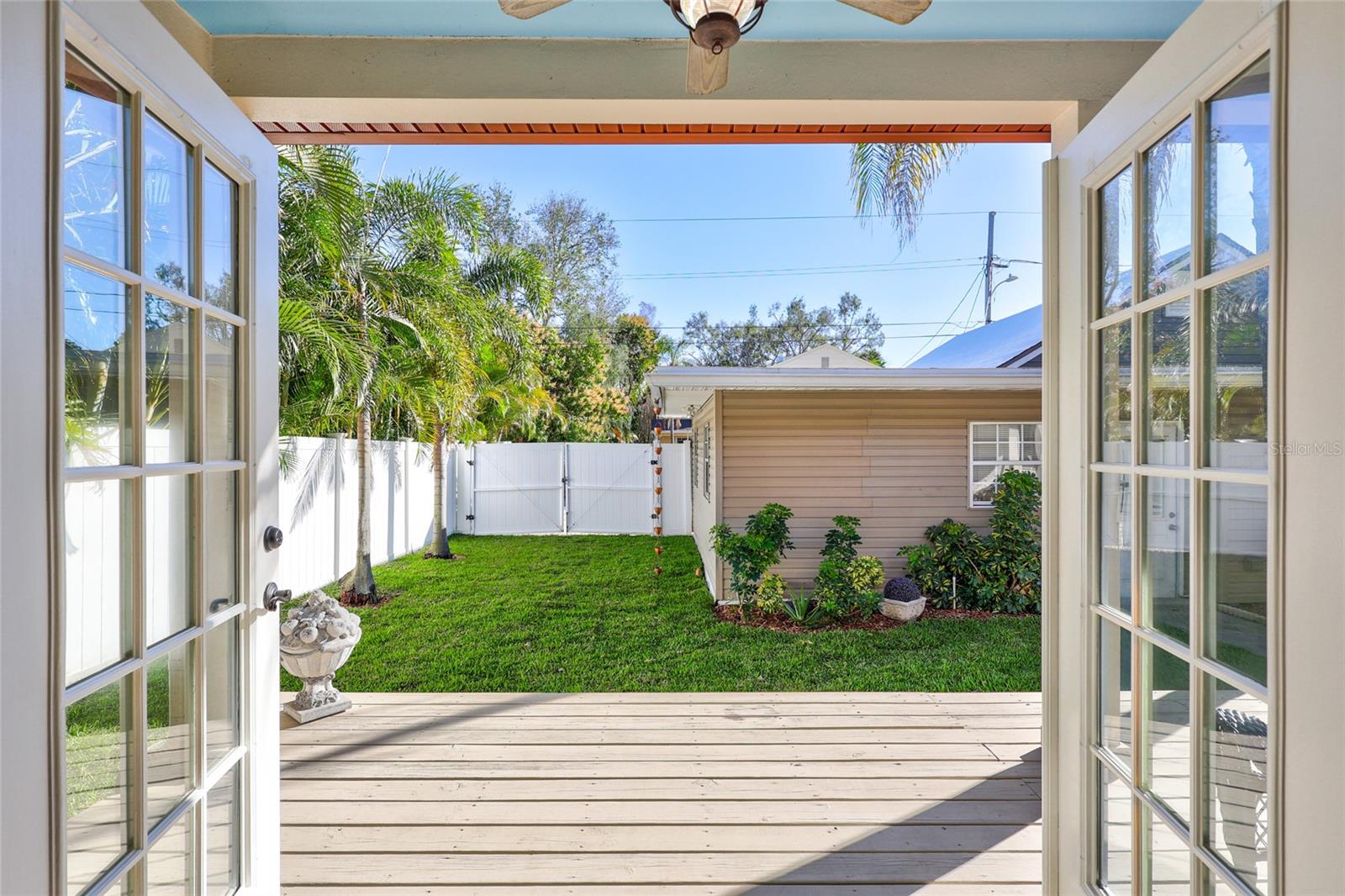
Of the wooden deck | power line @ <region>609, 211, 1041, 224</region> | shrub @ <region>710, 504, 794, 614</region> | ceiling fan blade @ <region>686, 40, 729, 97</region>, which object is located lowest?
the wooden deck

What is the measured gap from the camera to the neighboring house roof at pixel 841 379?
5.77 metres

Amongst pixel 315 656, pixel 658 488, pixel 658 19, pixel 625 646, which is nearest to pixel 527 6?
pixel 658 19

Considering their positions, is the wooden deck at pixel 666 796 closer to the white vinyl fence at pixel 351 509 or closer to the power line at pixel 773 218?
the white vinyl fence at pixel 351 509

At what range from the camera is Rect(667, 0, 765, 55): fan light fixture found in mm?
1288

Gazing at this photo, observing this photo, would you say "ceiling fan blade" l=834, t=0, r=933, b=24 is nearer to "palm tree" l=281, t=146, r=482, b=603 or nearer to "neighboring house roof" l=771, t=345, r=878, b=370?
"palm tree" l=281, t=146, r=482, b=603

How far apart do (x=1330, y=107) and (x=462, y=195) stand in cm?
724

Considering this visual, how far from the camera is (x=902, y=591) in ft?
19.5

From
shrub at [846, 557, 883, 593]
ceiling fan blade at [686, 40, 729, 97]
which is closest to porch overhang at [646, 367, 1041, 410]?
shrub at [846, 557, 883, 593]

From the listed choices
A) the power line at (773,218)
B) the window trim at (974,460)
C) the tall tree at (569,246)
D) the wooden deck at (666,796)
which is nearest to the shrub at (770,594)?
the window trim at (974,460)

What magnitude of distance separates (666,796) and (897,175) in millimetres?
5472

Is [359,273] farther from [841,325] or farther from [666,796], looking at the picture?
[841,325]

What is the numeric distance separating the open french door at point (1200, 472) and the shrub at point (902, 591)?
165 inches

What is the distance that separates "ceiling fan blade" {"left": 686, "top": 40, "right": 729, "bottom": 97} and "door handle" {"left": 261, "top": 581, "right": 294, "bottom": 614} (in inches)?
61.2

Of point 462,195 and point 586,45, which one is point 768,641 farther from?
point 462,195
